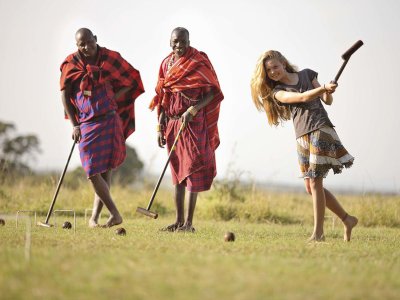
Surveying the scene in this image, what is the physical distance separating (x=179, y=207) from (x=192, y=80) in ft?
4.89

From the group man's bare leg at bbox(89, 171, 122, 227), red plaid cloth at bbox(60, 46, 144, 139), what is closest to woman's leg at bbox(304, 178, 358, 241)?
man's bare leg at bbox(89, 171, 122, 227)

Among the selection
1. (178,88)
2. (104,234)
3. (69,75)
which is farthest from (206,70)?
(104,234)

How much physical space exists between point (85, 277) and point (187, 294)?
662 mm

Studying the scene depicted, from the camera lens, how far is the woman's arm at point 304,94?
17.9 ft

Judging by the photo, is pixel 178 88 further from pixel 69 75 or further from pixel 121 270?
pixel 121 270

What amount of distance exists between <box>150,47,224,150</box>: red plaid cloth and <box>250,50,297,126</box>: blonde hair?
0.90 m

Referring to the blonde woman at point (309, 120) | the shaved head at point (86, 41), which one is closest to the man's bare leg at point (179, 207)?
the blonde woman at point (309, 120)

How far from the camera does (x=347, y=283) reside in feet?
11.3

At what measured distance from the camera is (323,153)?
589 centimetres

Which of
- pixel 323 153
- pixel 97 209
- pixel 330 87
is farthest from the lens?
pixel 97 209

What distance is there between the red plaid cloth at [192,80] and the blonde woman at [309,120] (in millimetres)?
923

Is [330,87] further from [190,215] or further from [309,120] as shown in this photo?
[190,215]

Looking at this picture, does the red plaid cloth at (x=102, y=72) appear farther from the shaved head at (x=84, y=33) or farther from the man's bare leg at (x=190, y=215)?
the man's bare leg at (x=190, y=215)

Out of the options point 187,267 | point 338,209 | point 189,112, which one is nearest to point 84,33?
point 189,112
